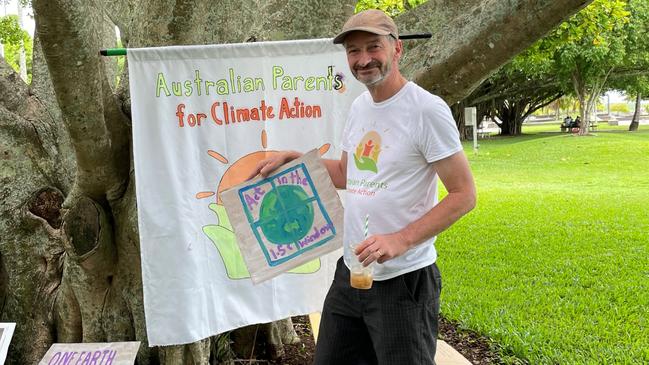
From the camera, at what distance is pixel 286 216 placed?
299 centimetres

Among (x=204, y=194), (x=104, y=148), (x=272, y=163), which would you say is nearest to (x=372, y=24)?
(x=272, y=163)

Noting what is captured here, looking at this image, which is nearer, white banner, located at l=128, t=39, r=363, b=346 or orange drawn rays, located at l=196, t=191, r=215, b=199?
white banner, located at l=128, t=39, r=363, b=346

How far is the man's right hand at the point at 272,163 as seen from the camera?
9.49ft

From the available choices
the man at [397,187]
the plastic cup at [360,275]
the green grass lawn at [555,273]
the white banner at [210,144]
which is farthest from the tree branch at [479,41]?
the green grass lawn at [555,273]

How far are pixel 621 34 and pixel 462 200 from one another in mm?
26116

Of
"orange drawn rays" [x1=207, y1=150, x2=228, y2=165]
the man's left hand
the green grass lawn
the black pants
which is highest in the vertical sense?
"orange drawn rays" [x1=207, y1=150, x2=228, y2=165]

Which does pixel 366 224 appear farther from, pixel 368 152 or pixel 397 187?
pixel 368 152

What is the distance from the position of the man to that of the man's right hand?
507 millimetres

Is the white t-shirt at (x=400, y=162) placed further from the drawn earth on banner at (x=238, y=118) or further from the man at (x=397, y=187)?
the drawn earth on banner at (x=238, y=118)

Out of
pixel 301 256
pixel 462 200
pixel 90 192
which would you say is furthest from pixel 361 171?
pixel 90 192

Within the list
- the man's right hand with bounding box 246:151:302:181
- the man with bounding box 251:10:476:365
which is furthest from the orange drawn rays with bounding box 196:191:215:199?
the man with bounding box 251:10:476:365

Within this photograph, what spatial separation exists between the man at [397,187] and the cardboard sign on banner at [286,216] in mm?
458

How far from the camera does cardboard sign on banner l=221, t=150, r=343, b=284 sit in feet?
9.60

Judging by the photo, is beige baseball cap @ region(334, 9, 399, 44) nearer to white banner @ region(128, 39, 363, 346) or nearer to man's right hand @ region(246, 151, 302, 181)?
man's right hand @ region(246, 151, 302, 181)
